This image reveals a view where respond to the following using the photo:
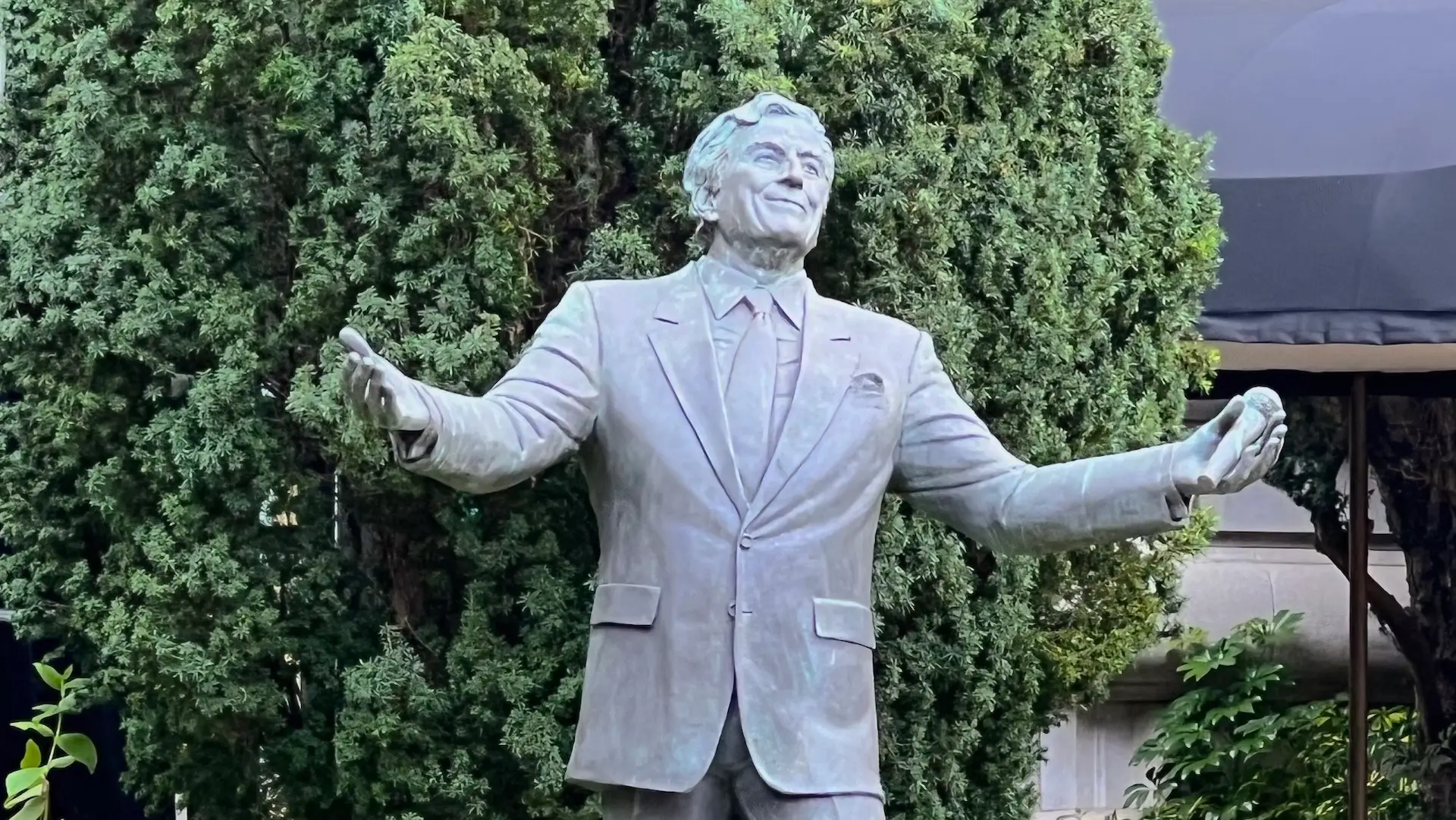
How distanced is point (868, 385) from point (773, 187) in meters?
0.44

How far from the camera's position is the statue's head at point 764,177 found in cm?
374

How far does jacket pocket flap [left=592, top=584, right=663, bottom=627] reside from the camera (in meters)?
3.57

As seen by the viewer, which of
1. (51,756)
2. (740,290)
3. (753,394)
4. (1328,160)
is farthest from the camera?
(1328,160)

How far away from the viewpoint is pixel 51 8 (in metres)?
5.72

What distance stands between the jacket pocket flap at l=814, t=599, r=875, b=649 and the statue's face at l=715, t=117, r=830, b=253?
732 mm

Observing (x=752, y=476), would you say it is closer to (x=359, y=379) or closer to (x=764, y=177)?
(x=764, y=177)

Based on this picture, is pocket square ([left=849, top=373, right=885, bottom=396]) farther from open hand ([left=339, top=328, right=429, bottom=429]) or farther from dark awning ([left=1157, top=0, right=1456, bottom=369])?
dark awning ([left=1157, top=0, right=1456, bottom=369])

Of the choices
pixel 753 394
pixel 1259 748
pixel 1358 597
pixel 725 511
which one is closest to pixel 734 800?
pixel 725 511

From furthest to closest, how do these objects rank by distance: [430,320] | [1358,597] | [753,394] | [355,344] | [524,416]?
[1358,597]
[430,320]
[753,394]
[524,416]
[355,344]

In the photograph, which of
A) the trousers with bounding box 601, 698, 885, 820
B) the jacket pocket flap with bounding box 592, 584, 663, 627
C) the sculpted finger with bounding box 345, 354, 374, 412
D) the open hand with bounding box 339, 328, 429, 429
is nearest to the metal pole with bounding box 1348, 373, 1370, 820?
the trousers with bounding box 601, 698, 885, 820

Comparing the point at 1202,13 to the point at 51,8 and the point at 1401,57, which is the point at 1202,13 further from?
the point at 51,8

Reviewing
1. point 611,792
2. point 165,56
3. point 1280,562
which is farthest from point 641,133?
point 1280,562

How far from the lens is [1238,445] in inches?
131

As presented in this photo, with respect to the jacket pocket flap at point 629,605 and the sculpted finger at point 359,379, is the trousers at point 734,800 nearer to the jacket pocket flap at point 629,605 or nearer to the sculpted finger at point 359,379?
the jacket pocket flap at point 629,605
